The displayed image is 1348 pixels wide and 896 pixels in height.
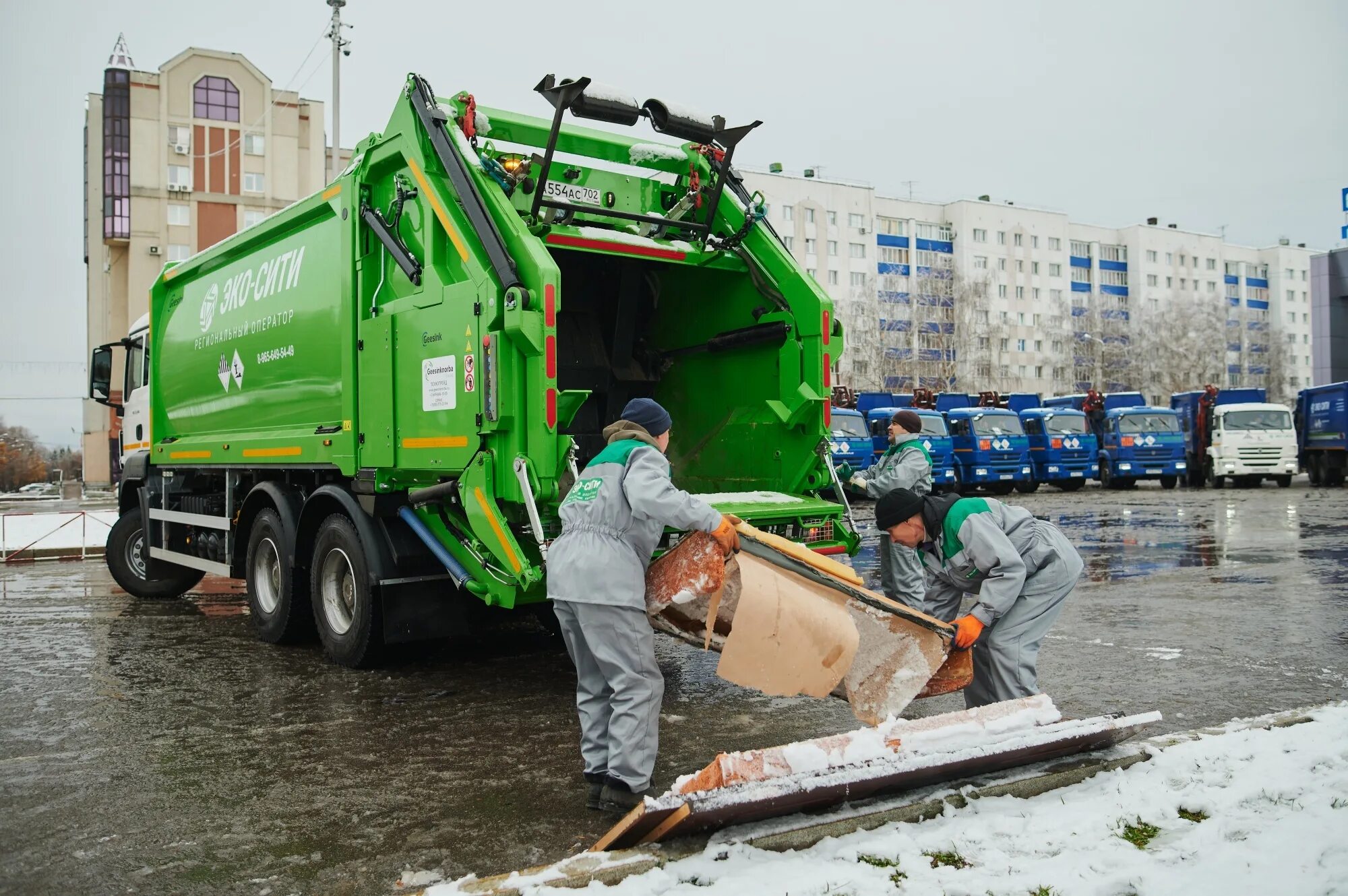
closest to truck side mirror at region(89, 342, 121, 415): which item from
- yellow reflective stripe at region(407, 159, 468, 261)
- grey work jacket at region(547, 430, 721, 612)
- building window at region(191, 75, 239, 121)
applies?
yellow reflective stripe at region(407, 159, 468, 261)

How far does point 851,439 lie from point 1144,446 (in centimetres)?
861

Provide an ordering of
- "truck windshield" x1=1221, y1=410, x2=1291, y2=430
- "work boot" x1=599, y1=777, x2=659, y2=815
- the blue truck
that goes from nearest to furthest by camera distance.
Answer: "work boot" x1=599, y1=777, x2=659, y2=815, the blue truck, "truck windshield" x1=1221, y1=410, x2=1291, y2=430

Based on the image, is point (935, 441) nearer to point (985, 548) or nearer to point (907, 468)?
point (907, 468)

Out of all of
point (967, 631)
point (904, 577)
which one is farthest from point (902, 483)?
point (967, 631)

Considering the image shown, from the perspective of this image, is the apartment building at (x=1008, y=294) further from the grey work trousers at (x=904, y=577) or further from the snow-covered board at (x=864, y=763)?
the snow-covered board at (x=864, y=763)

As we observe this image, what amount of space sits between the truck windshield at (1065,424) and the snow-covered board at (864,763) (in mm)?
22991

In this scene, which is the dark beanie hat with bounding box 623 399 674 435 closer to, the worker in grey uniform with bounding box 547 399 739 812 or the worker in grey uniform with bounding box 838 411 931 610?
the worker in grey uniform with bounding box 547 399 739 812

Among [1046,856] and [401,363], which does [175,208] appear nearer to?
[401,363]

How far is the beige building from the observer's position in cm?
4525

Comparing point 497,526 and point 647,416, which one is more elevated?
point 647,416

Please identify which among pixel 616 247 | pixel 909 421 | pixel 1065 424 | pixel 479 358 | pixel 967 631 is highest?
pixel 616 247

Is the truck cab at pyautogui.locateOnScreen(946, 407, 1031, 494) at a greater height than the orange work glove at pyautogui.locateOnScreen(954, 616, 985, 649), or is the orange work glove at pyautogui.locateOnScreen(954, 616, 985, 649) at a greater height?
the truck cab at pyautogui.locateOnScreen(946, 407, 1031, 494)

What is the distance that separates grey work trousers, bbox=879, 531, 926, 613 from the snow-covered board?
109 inches

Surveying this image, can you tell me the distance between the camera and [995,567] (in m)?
4.23
